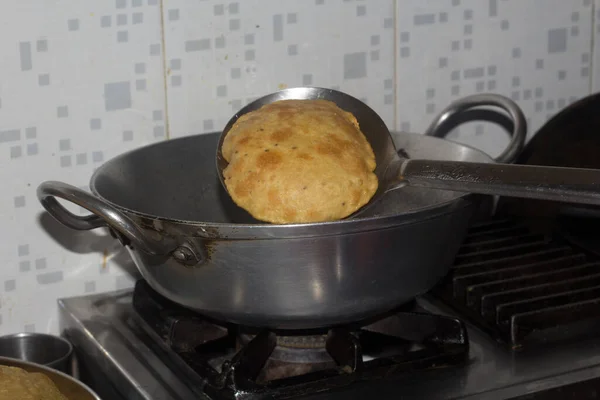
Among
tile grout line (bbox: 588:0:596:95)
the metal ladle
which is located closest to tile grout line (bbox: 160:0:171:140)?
the metal ladle

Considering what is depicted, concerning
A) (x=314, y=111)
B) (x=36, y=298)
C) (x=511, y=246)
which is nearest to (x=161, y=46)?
(x=314, y=111)

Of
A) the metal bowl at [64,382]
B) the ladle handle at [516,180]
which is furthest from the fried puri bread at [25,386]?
the ladle handle at [516,180]

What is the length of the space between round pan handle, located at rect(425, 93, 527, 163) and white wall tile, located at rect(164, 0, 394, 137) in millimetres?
107

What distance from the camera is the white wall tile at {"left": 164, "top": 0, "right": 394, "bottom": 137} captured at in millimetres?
1054

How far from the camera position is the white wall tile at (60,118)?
983 millimetres

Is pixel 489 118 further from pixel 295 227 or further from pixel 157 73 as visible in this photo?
pixel 295 227

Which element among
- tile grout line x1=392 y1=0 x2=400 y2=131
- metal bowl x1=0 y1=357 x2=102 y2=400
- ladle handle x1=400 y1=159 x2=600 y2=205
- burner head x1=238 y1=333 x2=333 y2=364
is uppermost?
tile grout line x1=392 y1=0 x2=400 y2=131

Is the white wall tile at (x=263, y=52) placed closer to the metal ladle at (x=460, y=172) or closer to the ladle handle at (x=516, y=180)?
the metal ladle at (x=460, y=172)

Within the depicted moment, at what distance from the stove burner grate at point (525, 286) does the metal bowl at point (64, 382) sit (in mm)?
433

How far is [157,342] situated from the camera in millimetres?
912

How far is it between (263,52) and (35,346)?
46cm

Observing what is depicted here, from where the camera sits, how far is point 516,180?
0.74m

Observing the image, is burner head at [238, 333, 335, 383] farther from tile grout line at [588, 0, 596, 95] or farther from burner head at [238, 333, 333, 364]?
tile grout line at [588, 0, 596, 95]

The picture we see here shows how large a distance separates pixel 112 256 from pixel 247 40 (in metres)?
0.33
